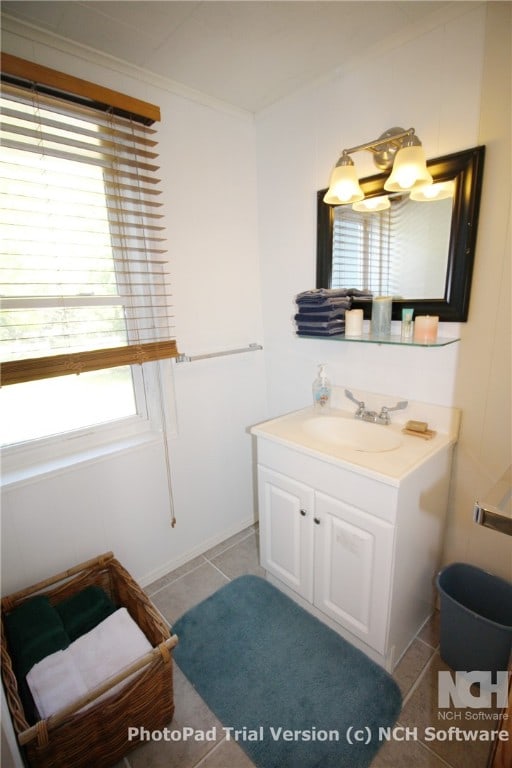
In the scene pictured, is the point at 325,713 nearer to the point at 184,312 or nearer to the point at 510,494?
the point at 510,494

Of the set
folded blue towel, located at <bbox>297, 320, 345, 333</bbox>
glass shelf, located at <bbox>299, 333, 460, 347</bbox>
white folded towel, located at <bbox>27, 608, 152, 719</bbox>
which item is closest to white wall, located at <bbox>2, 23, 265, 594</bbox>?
white folded towel, located at <bbox>27, 608, 152, 719</bbox>

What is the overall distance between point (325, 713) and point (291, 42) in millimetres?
2459

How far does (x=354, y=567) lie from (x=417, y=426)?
0.61 meters

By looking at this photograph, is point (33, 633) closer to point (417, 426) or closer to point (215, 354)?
point (215, 354)

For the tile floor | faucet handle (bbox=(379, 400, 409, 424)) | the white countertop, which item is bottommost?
the tile floor

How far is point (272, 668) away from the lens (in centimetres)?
141

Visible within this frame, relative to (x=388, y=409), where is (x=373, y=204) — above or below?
above

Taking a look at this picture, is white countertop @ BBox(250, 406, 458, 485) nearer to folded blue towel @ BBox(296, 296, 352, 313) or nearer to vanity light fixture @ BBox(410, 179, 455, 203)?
folded blue towel @ BBox(296, 296, 352, 313)

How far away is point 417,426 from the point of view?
147cm

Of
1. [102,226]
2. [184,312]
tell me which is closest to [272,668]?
[184,312]

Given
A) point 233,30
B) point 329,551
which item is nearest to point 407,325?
point 329,551

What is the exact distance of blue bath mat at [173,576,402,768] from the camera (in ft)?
3.84

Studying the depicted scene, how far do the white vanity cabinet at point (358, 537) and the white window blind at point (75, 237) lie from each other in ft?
2.62

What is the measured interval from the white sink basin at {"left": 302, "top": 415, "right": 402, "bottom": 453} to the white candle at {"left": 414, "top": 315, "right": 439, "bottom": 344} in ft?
1.35
